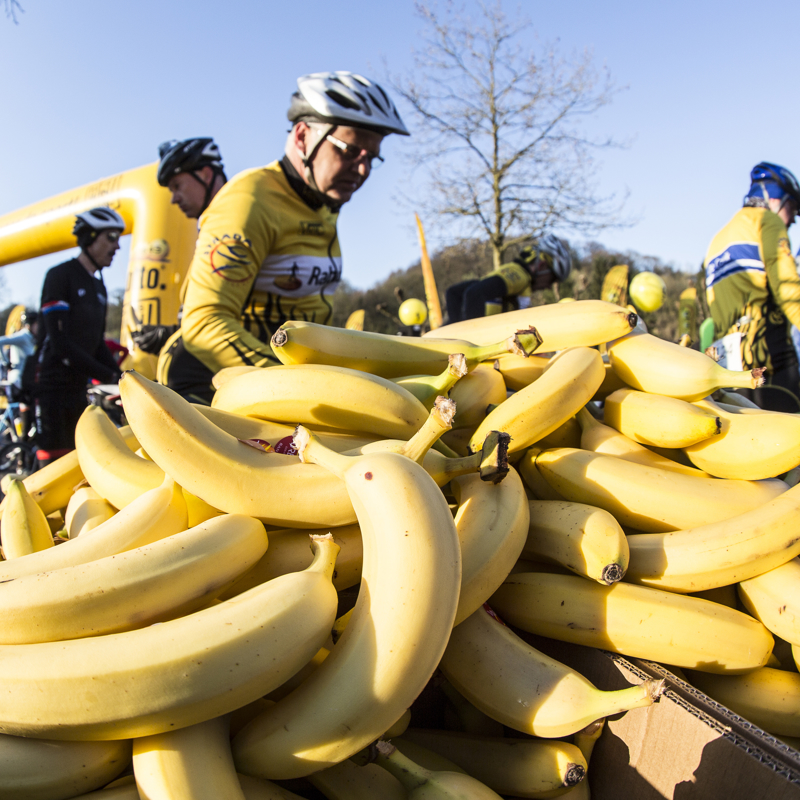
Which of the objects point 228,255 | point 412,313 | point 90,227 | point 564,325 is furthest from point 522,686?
point 412,313

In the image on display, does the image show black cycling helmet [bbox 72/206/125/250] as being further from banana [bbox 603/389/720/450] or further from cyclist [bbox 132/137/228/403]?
banana [bbox 603/389/720/450]

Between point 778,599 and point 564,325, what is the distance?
2.81 feet

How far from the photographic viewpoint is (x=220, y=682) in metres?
0.81

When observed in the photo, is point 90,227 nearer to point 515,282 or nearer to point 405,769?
point 515,282

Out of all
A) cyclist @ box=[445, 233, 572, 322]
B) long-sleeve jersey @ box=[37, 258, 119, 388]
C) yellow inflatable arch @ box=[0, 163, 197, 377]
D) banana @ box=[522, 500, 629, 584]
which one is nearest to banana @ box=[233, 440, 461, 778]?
banana @ box=[522, 500, 629, 584]

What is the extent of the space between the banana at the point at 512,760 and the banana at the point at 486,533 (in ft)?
0.83

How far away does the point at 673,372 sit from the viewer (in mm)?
1507

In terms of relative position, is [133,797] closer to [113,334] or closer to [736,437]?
[736,437]

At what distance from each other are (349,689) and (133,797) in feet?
1.08

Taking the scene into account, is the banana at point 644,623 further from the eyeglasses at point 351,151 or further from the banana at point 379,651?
the eyeglasses at point 351,151

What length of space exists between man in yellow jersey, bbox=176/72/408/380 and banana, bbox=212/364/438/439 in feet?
3.15

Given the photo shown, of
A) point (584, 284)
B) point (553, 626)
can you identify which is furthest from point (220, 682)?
point (584, 284)

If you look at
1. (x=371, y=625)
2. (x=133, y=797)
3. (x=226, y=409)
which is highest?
(x=226, y=409)

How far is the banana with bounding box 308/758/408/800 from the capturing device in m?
0.95
